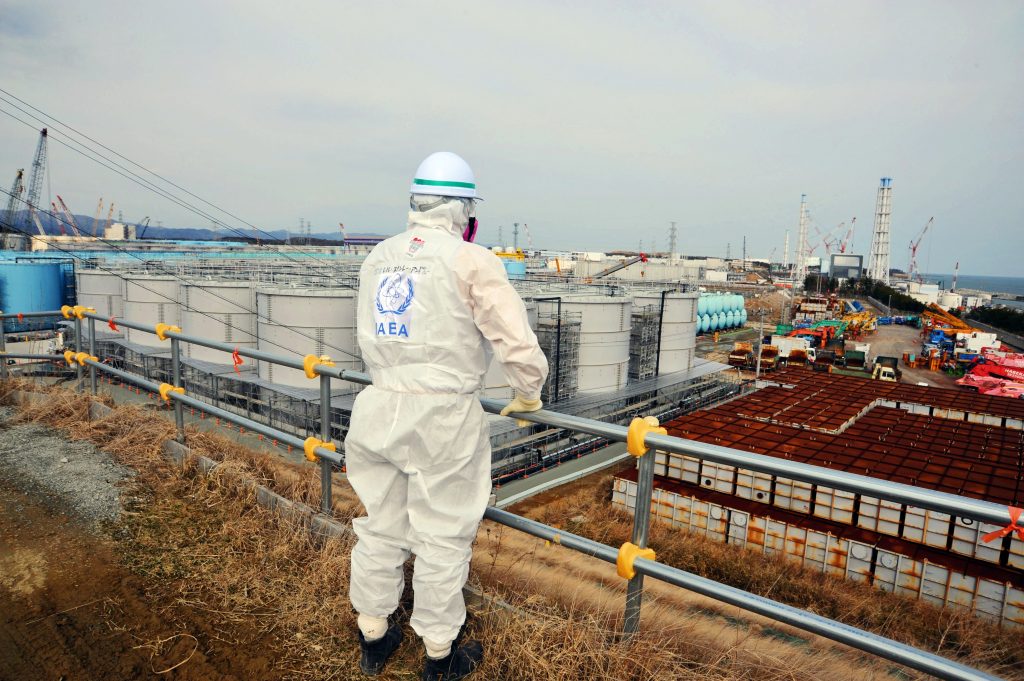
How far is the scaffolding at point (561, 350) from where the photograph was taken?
20359mm

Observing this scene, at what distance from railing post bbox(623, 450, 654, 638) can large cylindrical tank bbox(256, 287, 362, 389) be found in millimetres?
16151

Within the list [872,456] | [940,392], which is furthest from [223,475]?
[940,392]

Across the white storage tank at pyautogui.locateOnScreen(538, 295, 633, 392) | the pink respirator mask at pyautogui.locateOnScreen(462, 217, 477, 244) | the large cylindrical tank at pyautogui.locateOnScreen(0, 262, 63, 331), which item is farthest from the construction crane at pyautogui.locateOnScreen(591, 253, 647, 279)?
the pink respirator mask at pyautogui.locateOnScreen(462, 217, 477, 244)

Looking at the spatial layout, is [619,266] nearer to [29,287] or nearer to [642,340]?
[642,340]

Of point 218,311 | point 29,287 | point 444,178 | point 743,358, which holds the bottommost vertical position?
point 743,358

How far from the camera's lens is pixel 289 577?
10.6 ft

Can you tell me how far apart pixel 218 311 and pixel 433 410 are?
68.5 ft

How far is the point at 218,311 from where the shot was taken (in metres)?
21.1

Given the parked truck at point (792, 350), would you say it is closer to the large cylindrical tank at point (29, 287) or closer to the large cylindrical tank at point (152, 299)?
the large cylindrical tank at point (152, 299)

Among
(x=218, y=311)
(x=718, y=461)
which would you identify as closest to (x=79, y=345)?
(x=718, y=461)

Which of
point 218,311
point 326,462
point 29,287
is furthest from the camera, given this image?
point 29,287

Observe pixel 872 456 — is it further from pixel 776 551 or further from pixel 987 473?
pixel 776 551

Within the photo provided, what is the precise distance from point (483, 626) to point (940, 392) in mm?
23694

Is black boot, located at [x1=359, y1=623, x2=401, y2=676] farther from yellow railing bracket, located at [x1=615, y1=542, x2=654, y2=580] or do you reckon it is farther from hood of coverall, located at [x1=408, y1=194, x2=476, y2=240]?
hood of coverall, located at [x1=408, y1=194, x2=476, y2=240]
